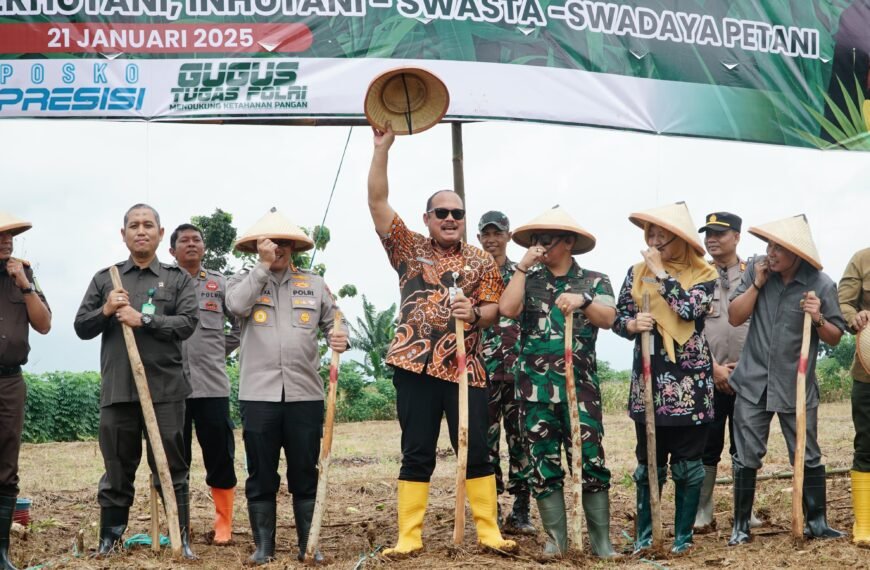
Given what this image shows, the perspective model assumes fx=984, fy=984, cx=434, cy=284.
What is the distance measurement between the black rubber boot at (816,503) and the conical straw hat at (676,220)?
1401mm

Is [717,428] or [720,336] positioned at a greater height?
[720,336]

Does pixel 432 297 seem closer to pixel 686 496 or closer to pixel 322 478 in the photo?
pixel 322 478

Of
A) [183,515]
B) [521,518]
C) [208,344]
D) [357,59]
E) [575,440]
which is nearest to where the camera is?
[575,440]

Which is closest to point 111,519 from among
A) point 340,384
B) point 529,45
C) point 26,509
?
point 26,509

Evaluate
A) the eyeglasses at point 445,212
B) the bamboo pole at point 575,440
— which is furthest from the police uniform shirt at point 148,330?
the bamboo pole at point 575,440

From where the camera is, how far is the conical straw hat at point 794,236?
17.5ft

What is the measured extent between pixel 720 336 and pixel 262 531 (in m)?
3.08

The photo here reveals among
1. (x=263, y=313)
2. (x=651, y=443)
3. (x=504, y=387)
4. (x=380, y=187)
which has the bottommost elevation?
(x=651, y=443)

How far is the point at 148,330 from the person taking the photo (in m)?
5.36

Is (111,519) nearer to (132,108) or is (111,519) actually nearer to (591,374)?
(591,374)

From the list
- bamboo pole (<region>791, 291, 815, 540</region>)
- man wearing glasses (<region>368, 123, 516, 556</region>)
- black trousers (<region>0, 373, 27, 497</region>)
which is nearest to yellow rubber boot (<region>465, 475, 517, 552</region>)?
man wearing glasses (<region>368, 123, 516, 556</region>)

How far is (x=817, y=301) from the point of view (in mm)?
5285

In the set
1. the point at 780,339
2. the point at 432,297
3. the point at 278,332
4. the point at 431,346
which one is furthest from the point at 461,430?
the point at 780,339

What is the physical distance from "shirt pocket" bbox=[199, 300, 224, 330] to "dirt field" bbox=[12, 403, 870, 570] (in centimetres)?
136
